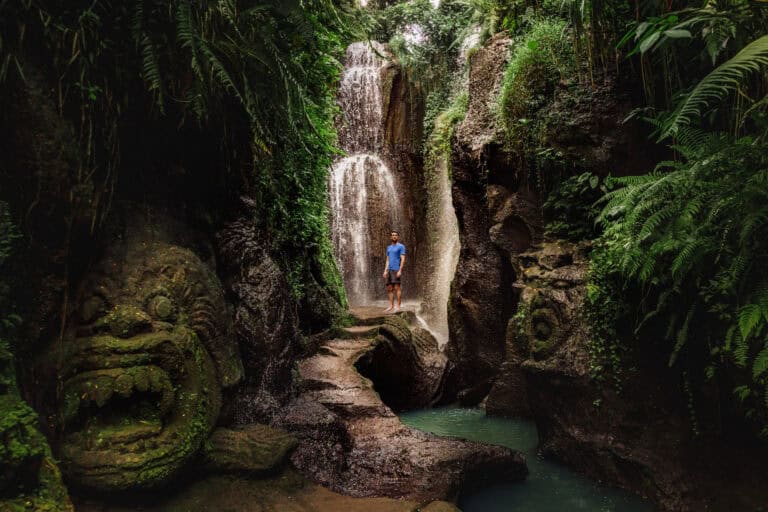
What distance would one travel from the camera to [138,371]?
2.87 m

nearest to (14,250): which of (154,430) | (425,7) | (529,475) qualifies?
(154,430)

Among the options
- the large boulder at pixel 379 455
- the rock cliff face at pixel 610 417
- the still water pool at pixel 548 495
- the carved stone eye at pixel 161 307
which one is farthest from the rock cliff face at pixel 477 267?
the carved stone eye at pixel 161 307

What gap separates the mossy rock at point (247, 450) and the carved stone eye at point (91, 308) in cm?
114

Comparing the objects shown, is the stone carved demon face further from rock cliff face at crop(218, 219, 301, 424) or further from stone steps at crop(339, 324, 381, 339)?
stone steps at crop(339, 324, 381, 339)

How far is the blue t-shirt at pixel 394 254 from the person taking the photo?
9859mm

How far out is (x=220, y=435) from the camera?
3414mm

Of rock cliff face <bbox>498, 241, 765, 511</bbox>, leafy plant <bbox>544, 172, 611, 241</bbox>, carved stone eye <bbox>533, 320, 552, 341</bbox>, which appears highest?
leafy plant <bbox>544, 172, 611, 241</bbox>

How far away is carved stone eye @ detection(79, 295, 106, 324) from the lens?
117 inches

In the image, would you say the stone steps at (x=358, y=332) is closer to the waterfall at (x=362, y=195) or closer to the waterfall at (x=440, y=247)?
the waterfall at (x=440, y=247)

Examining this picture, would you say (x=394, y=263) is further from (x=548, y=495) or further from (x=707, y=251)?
(x=707, y=251)

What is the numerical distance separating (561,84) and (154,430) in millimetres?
5728

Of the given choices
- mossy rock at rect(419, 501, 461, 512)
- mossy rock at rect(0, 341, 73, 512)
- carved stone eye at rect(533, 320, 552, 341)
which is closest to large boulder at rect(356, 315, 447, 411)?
carved stone eye at rect(533, 320, 552, 341)

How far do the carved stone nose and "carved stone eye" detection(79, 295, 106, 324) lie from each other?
0.08m

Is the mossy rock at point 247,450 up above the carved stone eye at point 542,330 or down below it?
below
